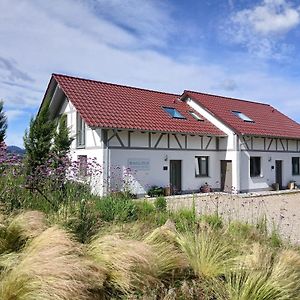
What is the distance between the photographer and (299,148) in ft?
79.7

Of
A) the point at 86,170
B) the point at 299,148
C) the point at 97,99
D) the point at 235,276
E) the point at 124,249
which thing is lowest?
the point at 235,276

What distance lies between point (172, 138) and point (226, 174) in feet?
13.8

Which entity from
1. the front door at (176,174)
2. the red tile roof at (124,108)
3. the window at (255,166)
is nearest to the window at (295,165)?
the window at (255,166)

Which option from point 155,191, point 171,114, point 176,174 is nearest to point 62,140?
point 155,191

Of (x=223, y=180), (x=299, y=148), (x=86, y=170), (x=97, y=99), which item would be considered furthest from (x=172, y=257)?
(x=299, y=148)

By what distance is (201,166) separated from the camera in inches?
783

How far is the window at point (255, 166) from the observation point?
20828mm

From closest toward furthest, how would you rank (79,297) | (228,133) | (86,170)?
(79,297) → (86,170) → (228,133)

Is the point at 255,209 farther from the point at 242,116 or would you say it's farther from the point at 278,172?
the point at 242,116

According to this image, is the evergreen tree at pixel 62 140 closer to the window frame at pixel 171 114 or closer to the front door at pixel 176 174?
the front door at pixel 176 174

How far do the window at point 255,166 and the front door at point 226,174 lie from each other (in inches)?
63.1

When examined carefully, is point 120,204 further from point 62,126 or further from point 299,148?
point 299,148

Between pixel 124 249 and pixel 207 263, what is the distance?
3.60 feet

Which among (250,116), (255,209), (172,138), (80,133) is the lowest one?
(255,209)
